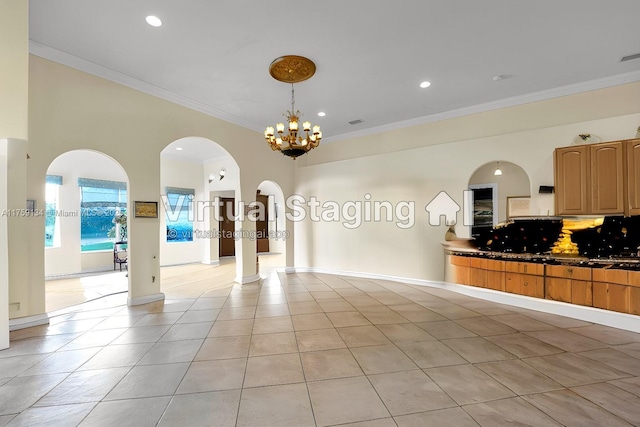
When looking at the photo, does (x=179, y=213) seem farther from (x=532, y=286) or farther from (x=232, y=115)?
(x=532, y=286)

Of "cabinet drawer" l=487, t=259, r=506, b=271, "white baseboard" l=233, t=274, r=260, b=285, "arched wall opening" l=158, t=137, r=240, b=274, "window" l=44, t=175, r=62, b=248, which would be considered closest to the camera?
"cabinet drawer" l=487, t=259, r=506, b=271

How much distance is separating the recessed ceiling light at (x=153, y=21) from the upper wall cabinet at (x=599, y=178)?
5818mm

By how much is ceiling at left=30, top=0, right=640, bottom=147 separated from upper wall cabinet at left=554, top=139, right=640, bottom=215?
1142 millimetres

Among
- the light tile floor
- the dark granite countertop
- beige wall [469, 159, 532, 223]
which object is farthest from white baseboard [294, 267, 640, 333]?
beige wall [469, 159, 532, 223]

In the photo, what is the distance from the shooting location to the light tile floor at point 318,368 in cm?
198

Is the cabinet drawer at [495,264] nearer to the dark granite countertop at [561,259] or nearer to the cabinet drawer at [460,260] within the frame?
the dark granite countertop at [561,259]

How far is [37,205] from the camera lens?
11.5ft

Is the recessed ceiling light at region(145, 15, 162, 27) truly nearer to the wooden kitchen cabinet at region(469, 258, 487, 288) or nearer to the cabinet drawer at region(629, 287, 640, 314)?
the wooden kitchen cabinet at region(469, 258, 487, 288)

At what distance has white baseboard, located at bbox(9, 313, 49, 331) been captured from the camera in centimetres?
334

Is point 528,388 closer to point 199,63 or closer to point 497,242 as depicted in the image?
point 497,242

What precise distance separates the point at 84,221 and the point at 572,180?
10.9 metres

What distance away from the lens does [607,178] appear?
3.89 meters

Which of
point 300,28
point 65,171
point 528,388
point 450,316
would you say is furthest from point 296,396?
point 65,171

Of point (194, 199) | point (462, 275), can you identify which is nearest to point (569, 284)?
point (462, 275)
